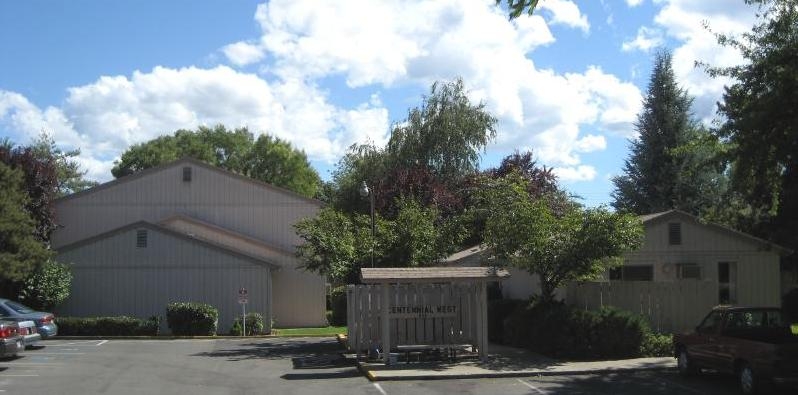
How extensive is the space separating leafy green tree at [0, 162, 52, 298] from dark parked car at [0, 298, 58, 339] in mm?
3931

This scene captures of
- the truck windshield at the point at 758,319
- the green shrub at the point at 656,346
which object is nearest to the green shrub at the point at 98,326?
the green shrub at the point at 656,346

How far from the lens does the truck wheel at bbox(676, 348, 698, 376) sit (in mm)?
15867

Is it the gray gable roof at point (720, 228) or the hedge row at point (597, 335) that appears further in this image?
the gray gable roof at point (720, 228)

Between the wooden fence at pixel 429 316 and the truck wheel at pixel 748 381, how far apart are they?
697cm

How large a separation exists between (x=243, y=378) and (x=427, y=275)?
4.81 m

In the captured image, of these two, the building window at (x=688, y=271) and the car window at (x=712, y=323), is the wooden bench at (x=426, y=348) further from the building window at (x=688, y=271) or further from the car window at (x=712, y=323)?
the building window at (x=688, y=271)

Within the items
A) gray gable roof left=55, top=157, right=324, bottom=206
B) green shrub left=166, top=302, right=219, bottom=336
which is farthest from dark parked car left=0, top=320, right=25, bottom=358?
gray gable roof left=55, top=157, right=324, bottom=206

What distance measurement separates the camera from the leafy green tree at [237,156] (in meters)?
76.3

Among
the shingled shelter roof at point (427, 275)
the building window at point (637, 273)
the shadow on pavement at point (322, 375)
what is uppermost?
the shingled shelter roof at point (427, 275)

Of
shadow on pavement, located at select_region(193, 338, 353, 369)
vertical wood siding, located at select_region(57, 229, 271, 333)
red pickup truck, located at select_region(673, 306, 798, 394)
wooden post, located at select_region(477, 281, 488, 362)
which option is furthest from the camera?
vertical wood siding, located at select_region(57, 229, 271, 333)

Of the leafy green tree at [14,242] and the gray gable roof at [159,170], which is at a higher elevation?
the gray gable roof at [159,170]

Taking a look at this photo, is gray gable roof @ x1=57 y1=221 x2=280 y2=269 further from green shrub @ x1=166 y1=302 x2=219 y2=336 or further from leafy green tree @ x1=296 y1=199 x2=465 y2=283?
leafy green tree @ x1=296 y1=199 x2=465 y2=283

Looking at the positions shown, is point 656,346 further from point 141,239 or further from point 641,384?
point 141,239

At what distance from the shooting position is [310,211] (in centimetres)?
3912
